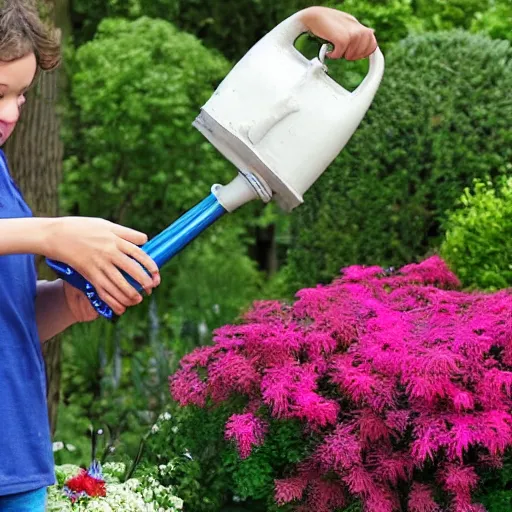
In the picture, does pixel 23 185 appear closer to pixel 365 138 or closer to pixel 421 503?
pixel 365 138

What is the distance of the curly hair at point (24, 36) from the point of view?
190 centimetres

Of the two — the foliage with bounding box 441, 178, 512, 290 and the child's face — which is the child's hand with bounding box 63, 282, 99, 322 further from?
the foliage with bounding box 441, 178, 512, 290

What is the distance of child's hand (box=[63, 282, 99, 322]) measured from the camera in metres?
2.12

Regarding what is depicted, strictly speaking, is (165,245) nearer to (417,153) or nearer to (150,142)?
(417,153)

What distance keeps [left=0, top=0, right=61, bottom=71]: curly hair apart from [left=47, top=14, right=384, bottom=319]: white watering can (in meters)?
0.36

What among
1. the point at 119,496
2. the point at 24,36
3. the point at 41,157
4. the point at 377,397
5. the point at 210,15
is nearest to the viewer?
the point at 24,36

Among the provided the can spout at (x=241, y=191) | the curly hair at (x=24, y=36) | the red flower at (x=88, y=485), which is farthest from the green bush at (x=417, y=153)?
the curly hair at (x=24, y=36)

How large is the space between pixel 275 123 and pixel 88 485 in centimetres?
121

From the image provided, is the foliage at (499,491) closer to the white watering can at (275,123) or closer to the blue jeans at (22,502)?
the white watering can at (275,123)

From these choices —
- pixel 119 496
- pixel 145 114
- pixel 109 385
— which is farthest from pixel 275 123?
pixel 145 114

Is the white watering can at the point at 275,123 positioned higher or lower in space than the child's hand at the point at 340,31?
lower

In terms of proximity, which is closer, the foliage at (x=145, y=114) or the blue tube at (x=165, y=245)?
the blue tube at (x=165, y=245)

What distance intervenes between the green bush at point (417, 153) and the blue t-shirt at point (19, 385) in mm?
2623

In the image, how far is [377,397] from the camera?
265cm
